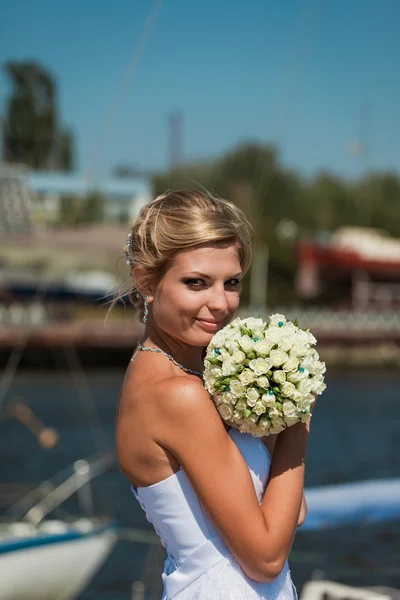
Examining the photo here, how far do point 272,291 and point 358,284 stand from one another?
541 cm

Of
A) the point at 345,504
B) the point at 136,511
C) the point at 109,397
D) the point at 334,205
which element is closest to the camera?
the point at 345,504

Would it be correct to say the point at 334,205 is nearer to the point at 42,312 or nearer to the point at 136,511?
the point at 42,312

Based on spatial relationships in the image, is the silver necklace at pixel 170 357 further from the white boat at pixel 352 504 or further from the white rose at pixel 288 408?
the white boat at pixel 352 504

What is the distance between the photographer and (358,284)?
5150 cm

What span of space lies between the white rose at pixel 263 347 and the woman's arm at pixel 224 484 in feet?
0.44

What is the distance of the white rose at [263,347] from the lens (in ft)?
6.10

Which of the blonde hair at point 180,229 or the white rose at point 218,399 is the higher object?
the blonde hair at point 180,229

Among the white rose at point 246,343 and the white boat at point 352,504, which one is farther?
the white boat at point 352,504

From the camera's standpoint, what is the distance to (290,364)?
185 centimetres

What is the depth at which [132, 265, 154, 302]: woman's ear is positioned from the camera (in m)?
1.99

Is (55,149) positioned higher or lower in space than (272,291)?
higher

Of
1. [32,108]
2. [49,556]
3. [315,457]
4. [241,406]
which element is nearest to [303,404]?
[241,406]

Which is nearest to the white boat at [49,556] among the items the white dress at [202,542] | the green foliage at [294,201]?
the white dress at [202,542]

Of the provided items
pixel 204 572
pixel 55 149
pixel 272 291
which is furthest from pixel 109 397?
pixel 204 572
